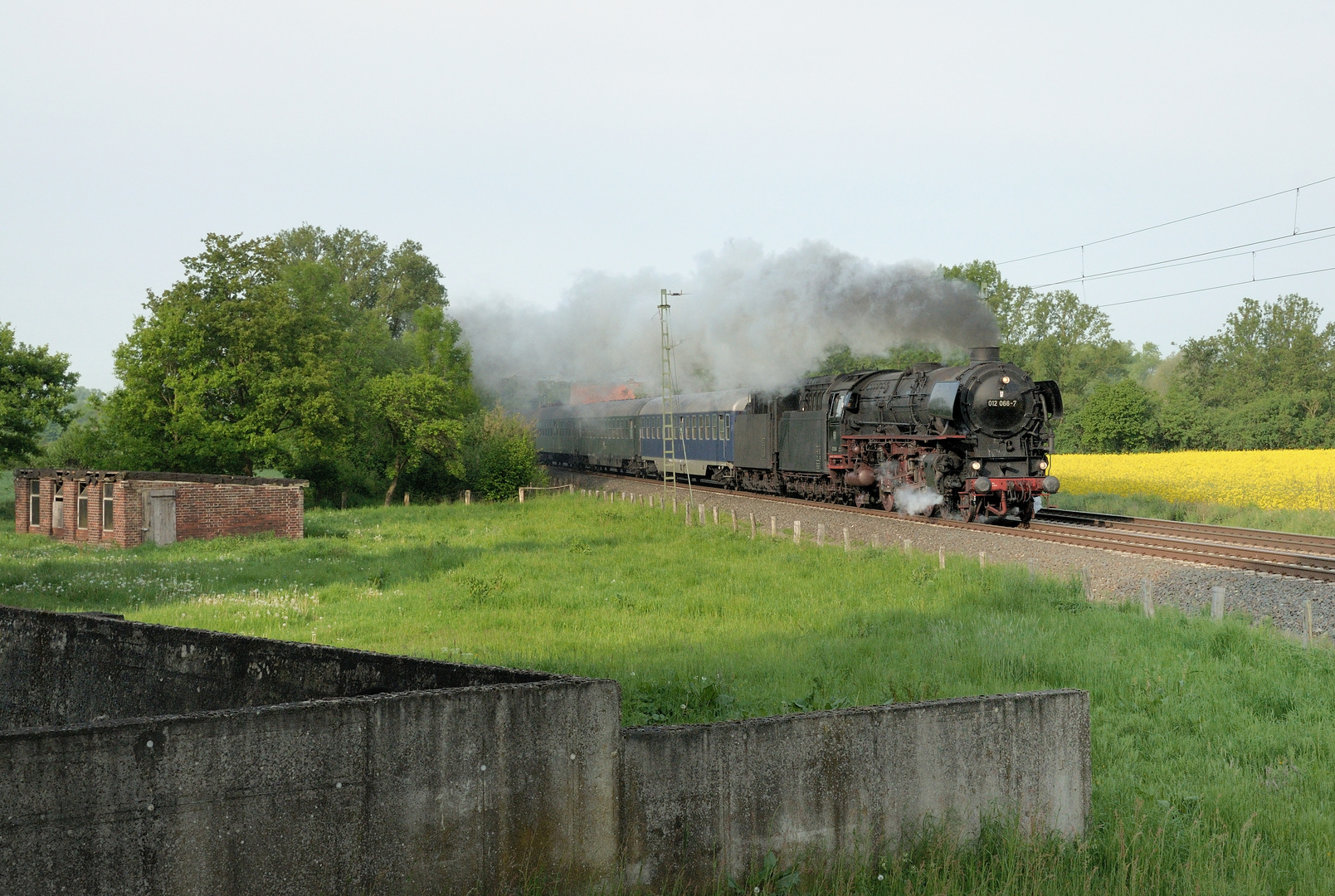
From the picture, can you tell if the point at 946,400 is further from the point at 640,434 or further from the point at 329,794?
the point at 640,434

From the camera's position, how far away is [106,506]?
25.4 m

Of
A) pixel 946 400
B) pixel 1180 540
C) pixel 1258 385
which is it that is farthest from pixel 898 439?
pixel 1258 385

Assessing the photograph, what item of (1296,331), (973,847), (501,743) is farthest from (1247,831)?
(1296,331)

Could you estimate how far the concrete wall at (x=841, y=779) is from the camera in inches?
193

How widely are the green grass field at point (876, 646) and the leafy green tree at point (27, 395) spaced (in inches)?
533

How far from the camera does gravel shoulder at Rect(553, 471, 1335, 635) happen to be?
1334 cm

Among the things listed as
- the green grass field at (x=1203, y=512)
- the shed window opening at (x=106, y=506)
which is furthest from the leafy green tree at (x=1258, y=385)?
the shed window opening at (x=106, y=506)

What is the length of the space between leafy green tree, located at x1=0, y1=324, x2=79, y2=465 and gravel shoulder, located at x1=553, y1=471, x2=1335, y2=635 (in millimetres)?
24206

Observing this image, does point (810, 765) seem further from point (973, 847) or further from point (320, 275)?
point (320, 275)

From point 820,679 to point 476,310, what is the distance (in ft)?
184

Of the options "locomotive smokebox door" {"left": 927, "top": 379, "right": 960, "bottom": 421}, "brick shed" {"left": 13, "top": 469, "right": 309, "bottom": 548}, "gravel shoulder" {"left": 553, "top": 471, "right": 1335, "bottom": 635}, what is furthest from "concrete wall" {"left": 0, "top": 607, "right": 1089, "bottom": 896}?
"brick shed" {"left": 13, "top": 469, "right": 309, "bottom": 548}

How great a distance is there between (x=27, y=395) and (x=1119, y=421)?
5463 centimetres

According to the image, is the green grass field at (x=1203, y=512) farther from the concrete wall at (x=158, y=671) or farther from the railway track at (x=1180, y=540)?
the concrete wall at (x=158, y=671)

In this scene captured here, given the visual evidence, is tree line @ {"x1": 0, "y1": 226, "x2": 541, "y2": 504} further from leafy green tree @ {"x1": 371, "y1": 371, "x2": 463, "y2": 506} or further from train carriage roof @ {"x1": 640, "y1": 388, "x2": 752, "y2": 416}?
train carriage roof @ {"x1": 640, "y1": 388, "x2": 752, "y2": 416}
